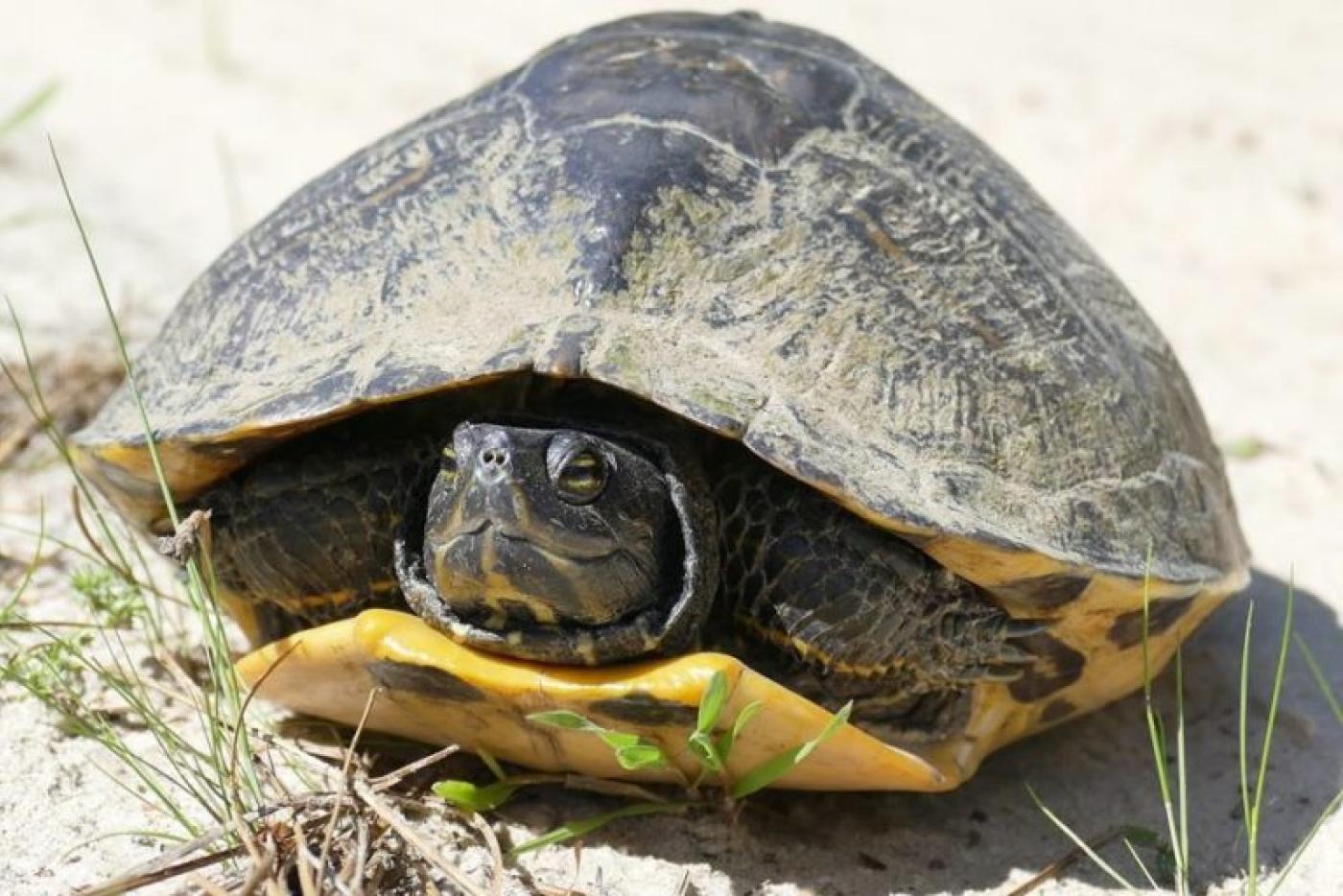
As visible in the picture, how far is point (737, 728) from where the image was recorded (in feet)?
9.07

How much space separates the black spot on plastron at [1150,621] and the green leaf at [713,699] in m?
0.93

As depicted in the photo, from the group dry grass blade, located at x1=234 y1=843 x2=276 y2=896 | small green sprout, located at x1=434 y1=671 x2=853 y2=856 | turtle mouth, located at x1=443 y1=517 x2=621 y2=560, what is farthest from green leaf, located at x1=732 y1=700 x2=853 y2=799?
dry grass blade, located at x1=234 y1=843 x2=276 y2=896

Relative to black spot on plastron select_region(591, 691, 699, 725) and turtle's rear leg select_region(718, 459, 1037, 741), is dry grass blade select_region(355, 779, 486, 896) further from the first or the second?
turtle's rear leg select_region(718, 459, 1037, 741)

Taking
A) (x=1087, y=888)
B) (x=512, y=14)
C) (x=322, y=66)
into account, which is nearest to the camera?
(x=1087, y=888)

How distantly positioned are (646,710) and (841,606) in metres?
0.40

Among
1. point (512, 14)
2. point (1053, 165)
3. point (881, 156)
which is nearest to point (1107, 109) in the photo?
point (1053, 165)

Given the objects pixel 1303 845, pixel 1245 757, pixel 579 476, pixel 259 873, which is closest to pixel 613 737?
pixel 579 476

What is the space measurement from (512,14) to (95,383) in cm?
498

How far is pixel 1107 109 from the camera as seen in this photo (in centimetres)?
797

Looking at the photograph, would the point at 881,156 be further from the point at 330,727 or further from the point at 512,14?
the point at 512,14

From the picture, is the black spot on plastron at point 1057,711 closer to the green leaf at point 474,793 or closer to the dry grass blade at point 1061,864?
the dry grass blade at point 1061,864

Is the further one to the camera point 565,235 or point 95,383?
point 95,383

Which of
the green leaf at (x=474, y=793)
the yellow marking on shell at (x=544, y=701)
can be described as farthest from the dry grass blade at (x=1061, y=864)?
the green leaf at (x=474, y=793)

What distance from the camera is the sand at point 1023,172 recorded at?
3041mm
